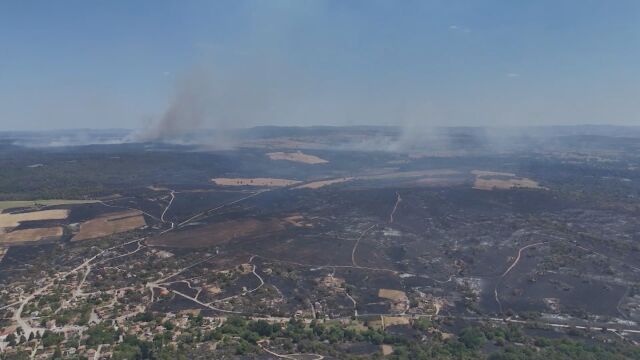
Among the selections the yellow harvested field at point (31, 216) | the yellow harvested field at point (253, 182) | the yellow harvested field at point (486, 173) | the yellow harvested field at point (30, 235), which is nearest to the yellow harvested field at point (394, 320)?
the yellow harvested field at point (30, 235)

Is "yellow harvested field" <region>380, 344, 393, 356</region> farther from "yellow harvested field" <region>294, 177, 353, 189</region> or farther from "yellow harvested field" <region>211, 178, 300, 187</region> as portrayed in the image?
"yellow harvested field" <region>211, 178, 300, 187</region>

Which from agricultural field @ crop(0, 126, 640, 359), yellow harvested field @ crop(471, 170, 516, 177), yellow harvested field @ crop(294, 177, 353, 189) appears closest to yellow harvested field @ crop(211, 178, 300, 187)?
agricultural field @ crop(0, 126, 640, 359)

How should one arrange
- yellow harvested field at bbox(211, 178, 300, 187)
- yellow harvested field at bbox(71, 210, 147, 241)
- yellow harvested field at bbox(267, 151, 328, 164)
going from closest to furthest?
yellow harvested field at bbox(71, 210, 147, 241), yellow harvested field at bbox(211, 178, 300, 187), yellow harvested field at bbox(267, 151, 328, 164)

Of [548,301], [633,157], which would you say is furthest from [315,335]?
[633,157]

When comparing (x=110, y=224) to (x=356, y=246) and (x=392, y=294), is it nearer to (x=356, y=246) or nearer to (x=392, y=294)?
(x=356, y=246)

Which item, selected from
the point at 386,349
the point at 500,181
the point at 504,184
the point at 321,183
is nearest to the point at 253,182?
the point at 321,183
